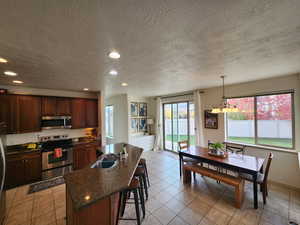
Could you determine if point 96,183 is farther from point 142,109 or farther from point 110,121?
point 110,121

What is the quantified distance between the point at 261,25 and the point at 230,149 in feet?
10.4

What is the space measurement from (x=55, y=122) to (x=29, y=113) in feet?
2.07

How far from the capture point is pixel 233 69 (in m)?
2.53

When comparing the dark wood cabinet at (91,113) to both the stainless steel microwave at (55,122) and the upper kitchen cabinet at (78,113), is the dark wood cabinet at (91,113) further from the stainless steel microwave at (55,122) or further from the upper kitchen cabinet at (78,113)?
the stainless steel microwave at (55,122)

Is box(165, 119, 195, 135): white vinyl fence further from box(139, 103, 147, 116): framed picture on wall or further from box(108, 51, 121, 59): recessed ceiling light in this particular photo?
box(108, 51, 121, 59): recessed ceiling light

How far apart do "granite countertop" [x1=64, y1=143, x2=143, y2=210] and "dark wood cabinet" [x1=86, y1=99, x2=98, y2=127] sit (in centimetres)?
273

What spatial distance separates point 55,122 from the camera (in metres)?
3.79

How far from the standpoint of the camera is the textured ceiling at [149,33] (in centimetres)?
101

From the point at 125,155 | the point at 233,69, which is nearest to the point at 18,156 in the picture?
the point at 125,155

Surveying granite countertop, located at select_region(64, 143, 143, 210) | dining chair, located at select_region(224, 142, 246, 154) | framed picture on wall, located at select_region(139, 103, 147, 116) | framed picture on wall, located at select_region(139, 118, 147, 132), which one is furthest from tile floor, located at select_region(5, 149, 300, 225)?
framed picture on wall, located at select_region(139, 103, 147, 116)

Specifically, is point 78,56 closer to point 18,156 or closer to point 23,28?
point 23,28

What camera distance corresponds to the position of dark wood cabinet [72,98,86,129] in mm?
4137

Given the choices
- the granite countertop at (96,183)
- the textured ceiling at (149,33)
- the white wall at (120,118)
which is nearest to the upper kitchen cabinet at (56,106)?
the textured ceiling at (149,33)

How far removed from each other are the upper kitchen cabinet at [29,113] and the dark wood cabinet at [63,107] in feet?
1.37
